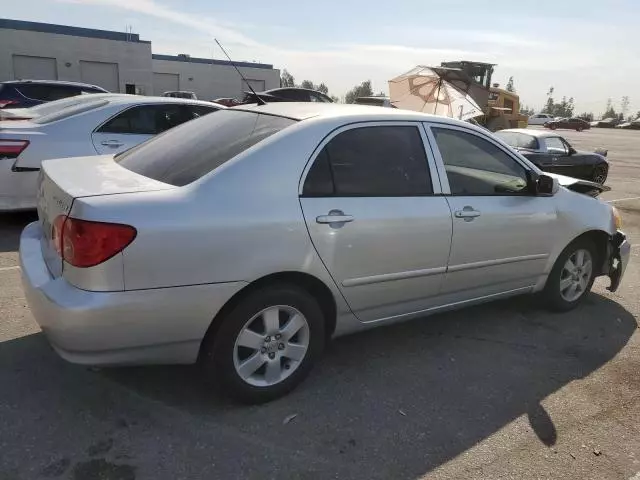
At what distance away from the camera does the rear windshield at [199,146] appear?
9.62 feet

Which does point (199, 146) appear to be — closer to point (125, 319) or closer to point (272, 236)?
point (272, 236)

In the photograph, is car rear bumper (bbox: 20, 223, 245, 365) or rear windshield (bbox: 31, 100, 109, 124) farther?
rear windshield (bbox: 31, 100, 109, 124)

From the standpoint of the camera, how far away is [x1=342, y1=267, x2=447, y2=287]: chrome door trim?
10.3 ft

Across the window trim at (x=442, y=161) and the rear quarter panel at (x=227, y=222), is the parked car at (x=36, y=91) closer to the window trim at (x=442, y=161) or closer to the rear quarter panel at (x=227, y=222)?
the window trim at (x=442, y=161)

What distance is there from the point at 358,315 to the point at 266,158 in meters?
1.12

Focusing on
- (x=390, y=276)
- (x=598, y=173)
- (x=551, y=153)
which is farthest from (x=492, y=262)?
(x=598, y=173)

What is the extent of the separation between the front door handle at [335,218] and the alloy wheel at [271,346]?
0.51m

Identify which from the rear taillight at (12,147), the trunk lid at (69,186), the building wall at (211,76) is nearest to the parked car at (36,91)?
the rear taillight at (12,147)

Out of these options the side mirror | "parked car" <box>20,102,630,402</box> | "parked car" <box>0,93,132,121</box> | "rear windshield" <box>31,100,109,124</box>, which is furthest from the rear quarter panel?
"parked car" <box>0,93,132,121</box>

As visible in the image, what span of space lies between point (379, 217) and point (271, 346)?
3.15 ft

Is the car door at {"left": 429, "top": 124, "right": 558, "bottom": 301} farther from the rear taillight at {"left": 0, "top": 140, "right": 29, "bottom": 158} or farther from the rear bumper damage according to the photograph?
the rear taillight at {"left": 0, "top": 140, "right": 29, "bottom": 158}

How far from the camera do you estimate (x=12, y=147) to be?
568 centimetres

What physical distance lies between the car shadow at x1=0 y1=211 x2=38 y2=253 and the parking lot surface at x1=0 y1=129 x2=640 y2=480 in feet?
6.01

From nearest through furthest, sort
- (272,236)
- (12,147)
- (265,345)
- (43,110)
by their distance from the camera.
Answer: (272,236)
(265,345)
(12,147)
(43,110)
